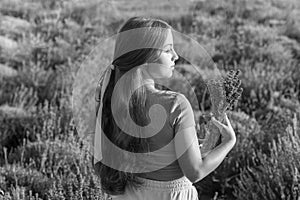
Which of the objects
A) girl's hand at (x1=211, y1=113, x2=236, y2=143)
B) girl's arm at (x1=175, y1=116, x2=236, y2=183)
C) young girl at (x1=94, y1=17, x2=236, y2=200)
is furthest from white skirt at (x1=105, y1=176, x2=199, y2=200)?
girl's hand at (x1=211, y1=113, x2=236, y2=143)

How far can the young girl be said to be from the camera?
2184mm

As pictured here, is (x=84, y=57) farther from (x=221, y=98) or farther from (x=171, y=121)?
(x=171, y=121)

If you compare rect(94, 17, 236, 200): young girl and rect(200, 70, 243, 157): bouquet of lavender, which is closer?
rect(94, 17, 236, 200): young girl

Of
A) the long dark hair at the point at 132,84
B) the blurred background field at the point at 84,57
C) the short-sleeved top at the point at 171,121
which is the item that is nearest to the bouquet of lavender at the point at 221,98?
the short-sleeved top at the point at 171,121

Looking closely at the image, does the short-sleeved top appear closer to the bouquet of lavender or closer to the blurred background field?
the bouquet of lavender

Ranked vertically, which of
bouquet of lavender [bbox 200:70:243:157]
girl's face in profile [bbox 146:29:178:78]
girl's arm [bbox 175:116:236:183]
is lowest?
girl's arm [bbox 175:116:236:183]

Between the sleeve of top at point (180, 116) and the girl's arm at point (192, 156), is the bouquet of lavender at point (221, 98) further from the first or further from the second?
the sleeve of top at point (180, 116)

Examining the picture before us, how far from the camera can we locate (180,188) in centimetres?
232

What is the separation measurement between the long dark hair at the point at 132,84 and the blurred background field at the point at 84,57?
71cm

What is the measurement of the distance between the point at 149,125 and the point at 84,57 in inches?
162

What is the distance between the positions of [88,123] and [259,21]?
15.1 feet

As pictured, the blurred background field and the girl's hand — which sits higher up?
the girl's hand

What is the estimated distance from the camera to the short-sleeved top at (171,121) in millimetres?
2170

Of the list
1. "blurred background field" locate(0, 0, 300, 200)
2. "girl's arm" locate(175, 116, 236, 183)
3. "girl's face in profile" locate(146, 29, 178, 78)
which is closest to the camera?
"girl's arm" locate(175, 116, 236, 183)
